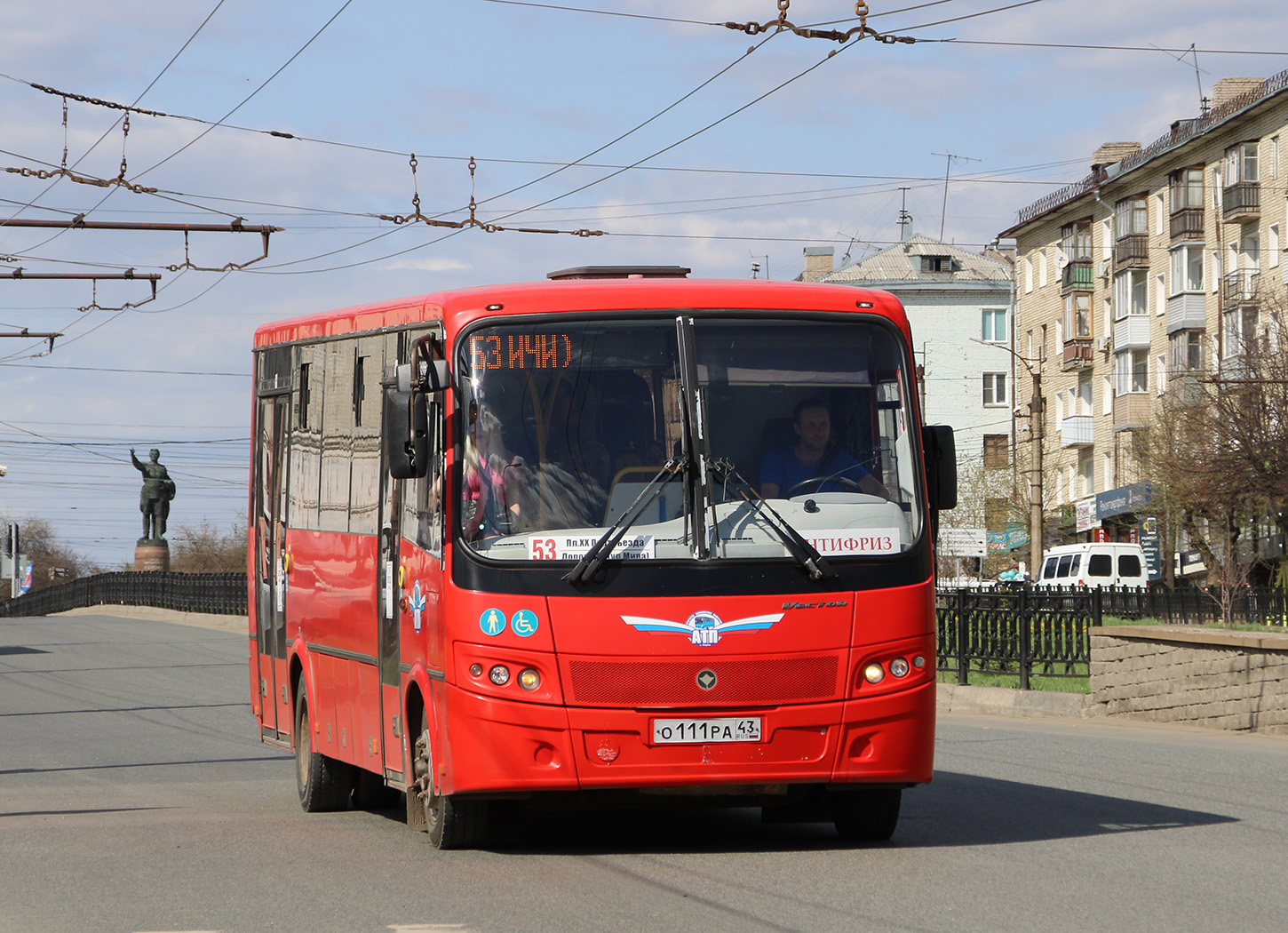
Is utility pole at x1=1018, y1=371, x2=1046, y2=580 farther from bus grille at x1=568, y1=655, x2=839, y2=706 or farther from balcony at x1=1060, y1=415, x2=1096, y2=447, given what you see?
bus grille at x1=568, y1=655, x2=839, y2=706

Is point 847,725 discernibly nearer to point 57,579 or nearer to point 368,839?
point 368,839

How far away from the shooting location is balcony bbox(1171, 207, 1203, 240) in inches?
2478

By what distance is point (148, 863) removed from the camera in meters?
9.08

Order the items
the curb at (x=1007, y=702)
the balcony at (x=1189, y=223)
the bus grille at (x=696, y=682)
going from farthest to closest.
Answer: the balcony at (x=1189, y=223)
the curb at (x=1007, y=702)
the bus grille at (x=696, y=682)

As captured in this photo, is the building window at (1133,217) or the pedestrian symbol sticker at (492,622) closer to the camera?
the pedestrian symbol sticker at (492,622)

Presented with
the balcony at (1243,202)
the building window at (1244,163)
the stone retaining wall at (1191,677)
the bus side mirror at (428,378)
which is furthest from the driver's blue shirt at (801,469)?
the building window at (1244,163)

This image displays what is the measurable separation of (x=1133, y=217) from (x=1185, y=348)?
6.74m

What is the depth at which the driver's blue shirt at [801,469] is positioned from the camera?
9.17 metres

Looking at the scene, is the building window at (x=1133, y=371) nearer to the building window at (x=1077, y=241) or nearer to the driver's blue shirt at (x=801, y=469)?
the building window at (x=1077, y=241)

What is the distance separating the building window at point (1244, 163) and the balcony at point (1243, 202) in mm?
227

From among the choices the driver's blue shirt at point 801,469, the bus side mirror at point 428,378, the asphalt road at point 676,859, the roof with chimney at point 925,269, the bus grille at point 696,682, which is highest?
the roof with chimney at point 925,269

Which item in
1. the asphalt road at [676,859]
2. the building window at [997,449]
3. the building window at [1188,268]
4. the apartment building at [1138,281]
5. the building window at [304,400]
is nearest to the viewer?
the asphalt road at [676,859]

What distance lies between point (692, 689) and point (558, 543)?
2.92 feet

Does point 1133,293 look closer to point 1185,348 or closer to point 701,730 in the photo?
point 1185,348
